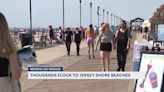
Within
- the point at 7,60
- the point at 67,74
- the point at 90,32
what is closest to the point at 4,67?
the point at 7,60

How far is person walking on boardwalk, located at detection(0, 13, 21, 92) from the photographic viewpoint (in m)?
5.38

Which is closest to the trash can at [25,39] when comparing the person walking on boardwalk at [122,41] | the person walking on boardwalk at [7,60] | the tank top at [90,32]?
the tank top at [90,32]

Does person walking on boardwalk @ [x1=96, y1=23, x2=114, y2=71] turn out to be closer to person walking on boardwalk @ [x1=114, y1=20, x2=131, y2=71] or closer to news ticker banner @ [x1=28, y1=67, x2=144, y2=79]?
person walking on boardwalk @ [x1=114, y1=20, x2=131, y2=71]

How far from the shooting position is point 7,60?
18.2 feet

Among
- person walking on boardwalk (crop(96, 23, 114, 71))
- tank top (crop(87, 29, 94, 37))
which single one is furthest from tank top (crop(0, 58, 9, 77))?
tank top (crop(87, 29, 94, 37))

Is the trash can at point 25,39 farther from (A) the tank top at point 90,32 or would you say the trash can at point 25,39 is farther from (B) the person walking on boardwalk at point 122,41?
(B) the person walking on boardwalk at point 122,41

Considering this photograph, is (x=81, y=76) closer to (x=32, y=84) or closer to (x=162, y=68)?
(x=162, y=68)

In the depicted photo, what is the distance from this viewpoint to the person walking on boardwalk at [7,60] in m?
5.38

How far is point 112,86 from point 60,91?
1571 mm

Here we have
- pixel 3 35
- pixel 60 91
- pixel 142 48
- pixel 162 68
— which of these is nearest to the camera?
pixel 3 35

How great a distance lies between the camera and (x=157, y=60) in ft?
29.3

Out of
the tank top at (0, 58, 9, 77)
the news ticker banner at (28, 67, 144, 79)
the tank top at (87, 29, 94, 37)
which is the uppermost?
the tank top at (0, 58, 9, 77)

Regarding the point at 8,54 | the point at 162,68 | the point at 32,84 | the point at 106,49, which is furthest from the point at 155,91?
the point at 106,49

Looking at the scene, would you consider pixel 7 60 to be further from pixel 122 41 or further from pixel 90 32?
pixel 90 32
